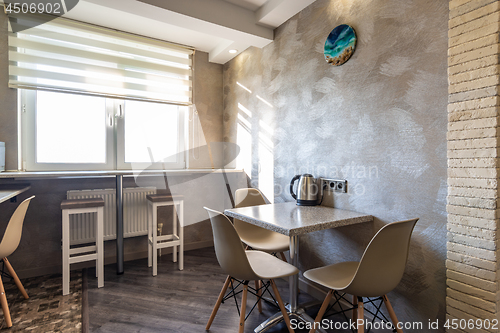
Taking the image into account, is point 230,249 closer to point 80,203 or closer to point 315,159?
point 315,159

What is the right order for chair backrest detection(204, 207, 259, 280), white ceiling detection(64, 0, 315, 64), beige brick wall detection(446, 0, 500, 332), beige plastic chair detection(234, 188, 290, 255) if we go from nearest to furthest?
beige brick wall detection(446, 0, 500, 332) → chair backrest detection(204, 207, 259, 280) → beige plastic chair detection(234, 188, 290, 255) → white ceiling detection(64, 0, 315, 64)

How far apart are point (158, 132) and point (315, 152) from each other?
2014mm

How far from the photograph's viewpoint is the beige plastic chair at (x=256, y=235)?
212cm

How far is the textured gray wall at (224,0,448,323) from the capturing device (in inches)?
60.1

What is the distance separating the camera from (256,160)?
3.06 m

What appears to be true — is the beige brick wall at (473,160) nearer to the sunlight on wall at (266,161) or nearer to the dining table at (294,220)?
the dining table at (294,220)

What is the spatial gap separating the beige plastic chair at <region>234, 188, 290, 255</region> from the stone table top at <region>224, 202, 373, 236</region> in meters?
0.30

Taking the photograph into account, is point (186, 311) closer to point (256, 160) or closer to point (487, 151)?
point (256, 160)

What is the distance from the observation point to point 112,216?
9.55 feet

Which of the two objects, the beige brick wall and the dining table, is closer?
the beige brick wall

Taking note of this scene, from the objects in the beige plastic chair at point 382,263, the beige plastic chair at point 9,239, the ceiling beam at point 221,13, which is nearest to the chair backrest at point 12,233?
the beige plastic chair at point 9,239

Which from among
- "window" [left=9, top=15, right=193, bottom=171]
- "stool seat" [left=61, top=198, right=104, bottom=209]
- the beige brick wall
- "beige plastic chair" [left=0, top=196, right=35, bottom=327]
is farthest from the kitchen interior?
"beige plastic chair" [left=0, top=196, right=35, bottom=327]

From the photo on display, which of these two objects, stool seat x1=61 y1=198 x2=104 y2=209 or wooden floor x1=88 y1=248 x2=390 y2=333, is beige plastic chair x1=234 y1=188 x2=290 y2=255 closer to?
wooden floor x1=88 y1=248 x2=390 y2=333

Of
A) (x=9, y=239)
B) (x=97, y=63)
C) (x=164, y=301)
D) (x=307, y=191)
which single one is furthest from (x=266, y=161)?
(x=9, y=239)
